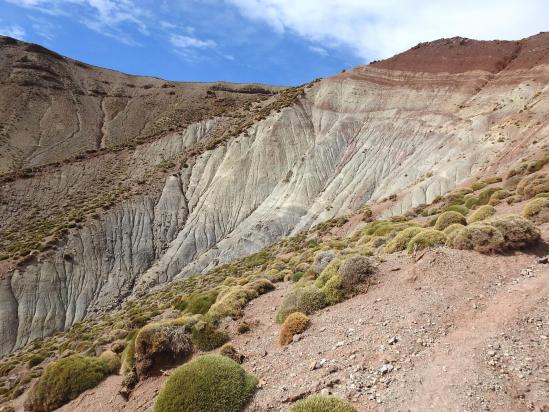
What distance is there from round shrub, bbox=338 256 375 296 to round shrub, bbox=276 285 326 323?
1021 mm

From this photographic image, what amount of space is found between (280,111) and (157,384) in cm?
6536

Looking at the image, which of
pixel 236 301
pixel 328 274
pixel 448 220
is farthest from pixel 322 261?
pixel 448 220

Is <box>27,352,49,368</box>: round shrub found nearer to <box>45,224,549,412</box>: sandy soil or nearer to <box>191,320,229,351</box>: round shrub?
<box>45,224,549,412</box>: sandy soil

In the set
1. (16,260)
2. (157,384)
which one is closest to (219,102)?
(16,260)

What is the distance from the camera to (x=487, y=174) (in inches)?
1742

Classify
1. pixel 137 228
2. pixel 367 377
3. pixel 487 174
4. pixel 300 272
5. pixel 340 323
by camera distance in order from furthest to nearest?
pixel 137 228, pixel 487 174, pixel 300 272, pixel 340 323, pixel 367 377

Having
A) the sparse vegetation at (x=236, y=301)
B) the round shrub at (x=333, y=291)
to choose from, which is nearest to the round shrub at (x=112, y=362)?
the sparse vegetation at (x=236, y=301)

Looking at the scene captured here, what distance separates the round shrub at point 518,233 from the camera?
49.1ft

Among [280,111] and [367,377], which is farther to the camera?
[280,111]

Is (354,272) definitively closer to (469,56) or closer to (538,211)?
(538,211)

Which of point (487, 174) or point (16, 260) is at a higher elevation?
point (487, 174)

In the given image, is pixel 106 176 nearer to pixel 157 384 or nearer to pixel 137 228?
pixel 137 228

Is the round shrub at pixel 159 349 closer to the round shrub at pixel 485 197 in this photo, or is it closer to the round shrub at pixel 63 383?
the round shrub at pixel 63 383

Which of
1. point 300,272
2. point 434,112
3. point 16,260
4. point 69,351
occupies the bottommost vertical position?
point 69,351
